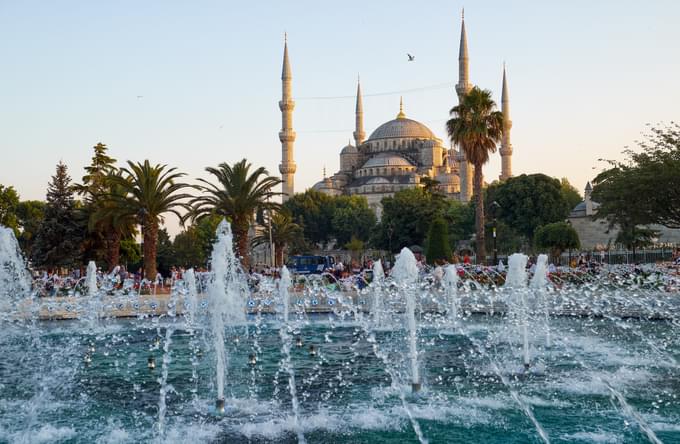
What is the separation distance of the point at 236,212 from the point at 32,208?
25081mm

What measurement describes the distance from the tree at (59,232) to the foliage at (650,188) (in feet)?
65.7

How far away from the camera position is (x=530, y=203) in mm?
46438

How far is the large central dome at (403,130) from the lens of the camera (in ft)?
311

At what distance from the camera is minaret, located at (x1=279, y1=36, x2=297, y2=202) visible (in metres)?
61.9

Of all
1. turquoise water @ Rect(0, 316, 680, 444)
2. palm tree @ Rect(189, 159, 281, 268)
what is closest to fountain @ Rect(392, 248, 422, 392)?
turquoise water @ Rect(0, 316, 680, 444)

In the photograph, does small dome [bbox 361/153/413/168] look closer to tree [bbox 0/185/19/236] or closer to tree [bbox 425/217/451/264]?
tree [bbox 0/185/19/236]

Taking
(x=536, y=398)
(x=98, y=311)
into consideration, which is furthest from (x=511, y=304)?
(x=98, y=311)

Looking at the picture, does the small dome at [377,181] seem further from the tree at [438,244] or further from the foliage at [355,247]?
the tree at [438,244]

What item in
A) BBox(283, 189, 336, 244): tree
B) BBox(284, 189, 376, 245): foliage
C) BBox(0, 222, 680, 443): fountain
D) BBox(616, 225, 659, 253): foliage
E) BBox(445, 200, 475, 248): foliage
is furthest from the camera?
BBox(283, 189, 336, 244): tree

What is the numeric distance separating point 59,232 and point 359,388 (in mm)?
24010

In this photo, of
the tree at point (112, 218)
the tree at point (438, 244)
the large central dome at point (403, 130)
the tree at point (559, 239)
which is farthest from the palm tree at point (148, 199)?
the large central dome at point (403, 130)

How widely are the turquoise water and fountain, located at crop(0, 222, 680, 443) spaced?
1.2 inches

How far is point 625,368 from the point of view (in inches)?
379

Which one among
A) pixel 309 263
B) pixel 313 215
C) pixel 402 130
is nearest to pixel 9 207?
pixel 309 263
